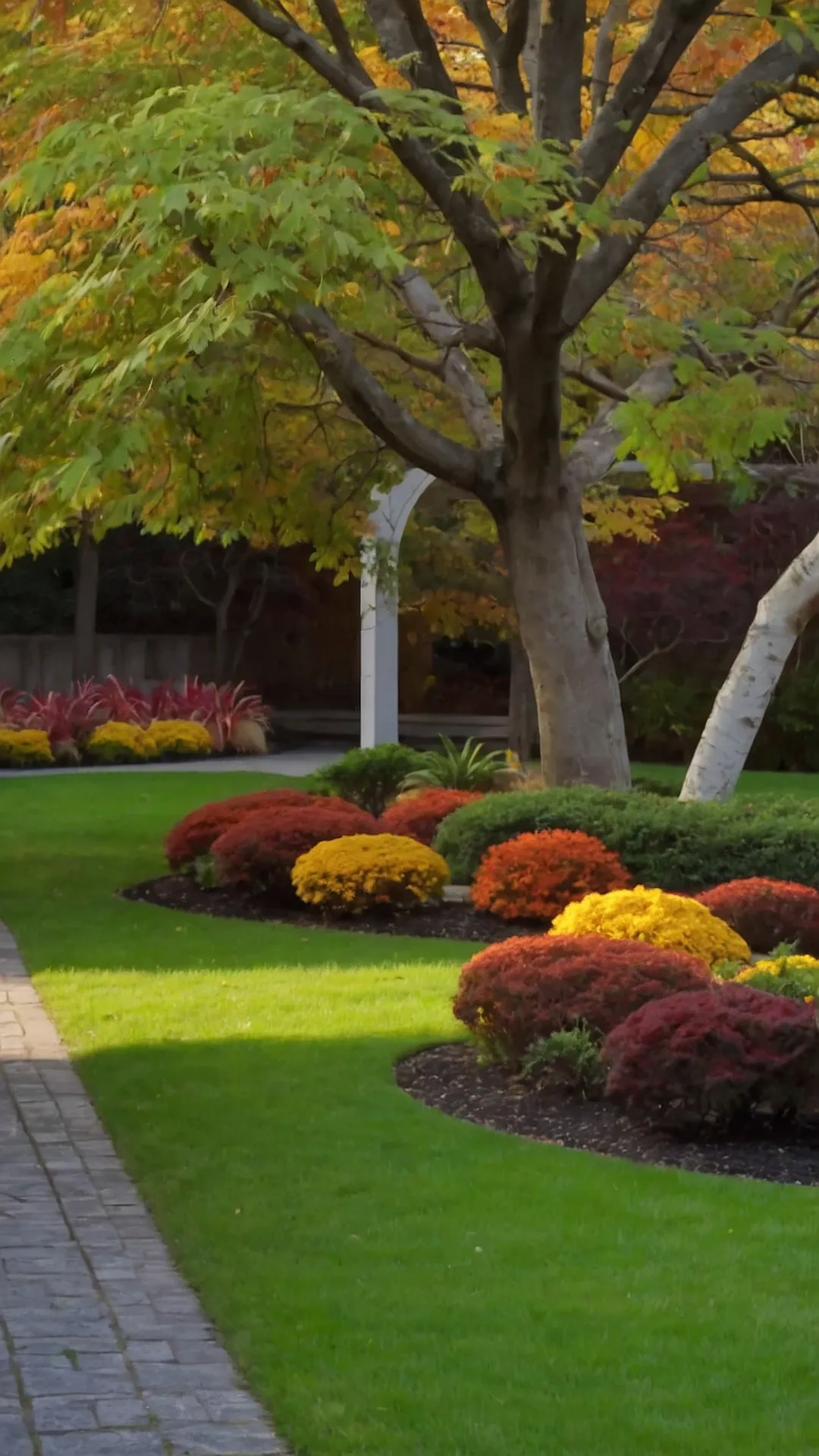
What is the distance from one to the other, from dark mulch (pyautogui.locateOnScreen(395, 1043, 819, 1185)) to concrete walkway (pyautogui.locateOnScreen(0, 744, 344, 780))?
47.1 feet

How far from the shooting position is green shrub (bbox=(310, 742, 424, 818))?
16.1 meters

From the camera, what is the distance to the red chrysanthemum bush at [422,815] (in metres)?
13.3

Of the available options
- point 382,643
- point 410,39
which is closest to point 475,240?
point 410,39

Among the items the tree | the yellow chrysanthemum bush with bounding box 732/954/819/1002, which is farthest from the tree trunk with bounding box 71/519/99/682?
the yellow chrysanthemum bush with bounding box 732/954/819/1002

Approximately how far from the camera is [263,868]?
12.0m

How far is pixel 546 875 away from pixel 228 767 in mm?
12998

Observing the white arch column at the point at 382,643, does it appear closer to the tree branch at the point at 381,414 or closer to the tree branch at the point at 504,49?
the tree branch at the point at 381,414

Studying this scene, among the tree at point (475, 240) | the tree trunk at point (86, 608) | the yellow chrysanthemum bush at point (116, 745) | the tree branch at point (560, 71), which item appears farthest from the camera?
the tree trunk at point (86, 608)

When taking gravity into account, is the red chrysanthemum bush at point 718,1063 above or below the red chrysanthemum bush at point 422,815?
below

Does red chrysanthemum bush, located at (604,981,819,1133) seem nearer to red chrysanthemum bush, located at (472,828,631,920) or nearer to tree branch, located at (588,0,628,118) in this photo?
red chrysanthemum bush, located at (472,828,631,920)

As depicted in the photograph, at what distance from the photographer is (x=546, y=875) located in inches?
434

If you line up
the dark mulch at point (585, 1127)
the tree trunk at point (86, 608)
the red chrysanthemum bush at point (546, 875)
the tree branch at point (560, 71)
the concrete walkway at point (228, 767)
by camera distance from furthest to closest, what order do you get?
the tree trunk at point (86, 608), the concrete walkway at point (228, 767), the tree branch at point (560, 71), the red chrysanthemum bush at point (546, 875), the dark mulch at point (585, 1127)

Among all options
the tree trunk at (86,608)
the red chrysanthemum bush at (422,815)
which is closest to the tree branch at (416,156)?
the red chrysanthemum bush at (422,815)

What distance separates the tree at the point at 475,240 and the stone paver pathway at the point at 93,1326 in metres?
4.05
